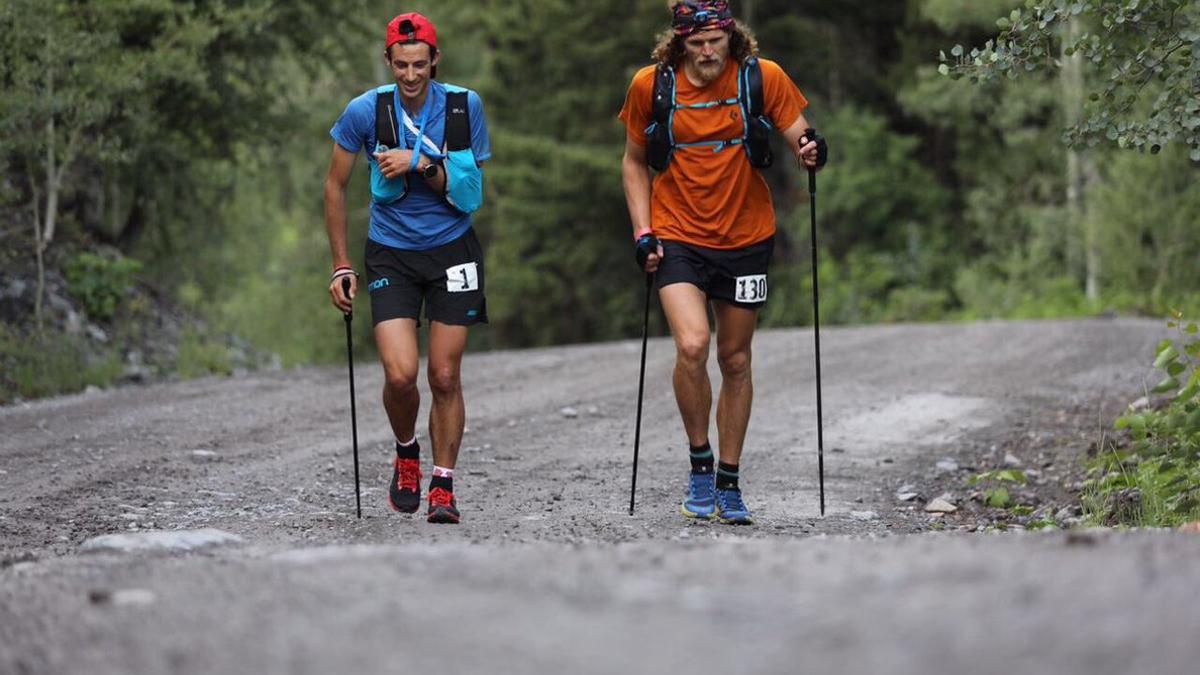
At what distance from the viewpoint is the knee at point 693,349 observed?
310 inches

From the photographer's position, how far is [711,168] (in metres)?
7.83

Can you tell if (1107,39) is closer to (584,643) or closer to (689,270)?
(689,270)

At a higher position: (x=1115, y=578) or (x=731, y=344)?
(x=731, y=344)

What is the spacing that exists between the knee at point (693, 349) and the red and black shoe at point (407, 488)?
4.44 feet

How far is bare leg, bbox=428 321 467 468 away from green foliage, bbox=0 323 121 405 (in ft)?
22.4

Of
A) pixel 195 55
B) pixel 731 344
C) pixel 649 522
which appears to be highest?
pixel 195 55

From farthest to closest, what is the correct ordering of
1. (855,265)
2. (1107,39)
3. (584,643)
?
(855,265) < (1107,39) < (584,643)

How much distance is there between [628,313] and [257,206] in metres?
8.00

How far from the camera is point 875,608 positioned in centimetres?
409

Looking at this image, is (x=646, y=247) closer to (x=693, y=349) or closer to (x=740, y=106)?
(x=693, y=349)

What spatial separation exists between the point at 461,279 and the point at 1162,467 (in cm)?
368

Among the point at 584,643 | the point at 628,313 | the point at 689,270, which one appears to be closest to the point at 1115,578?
the point at 584,643

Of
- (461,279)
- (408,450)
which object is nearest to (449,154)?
(461,279)

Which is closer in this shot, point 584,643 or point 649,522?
point 584,643
